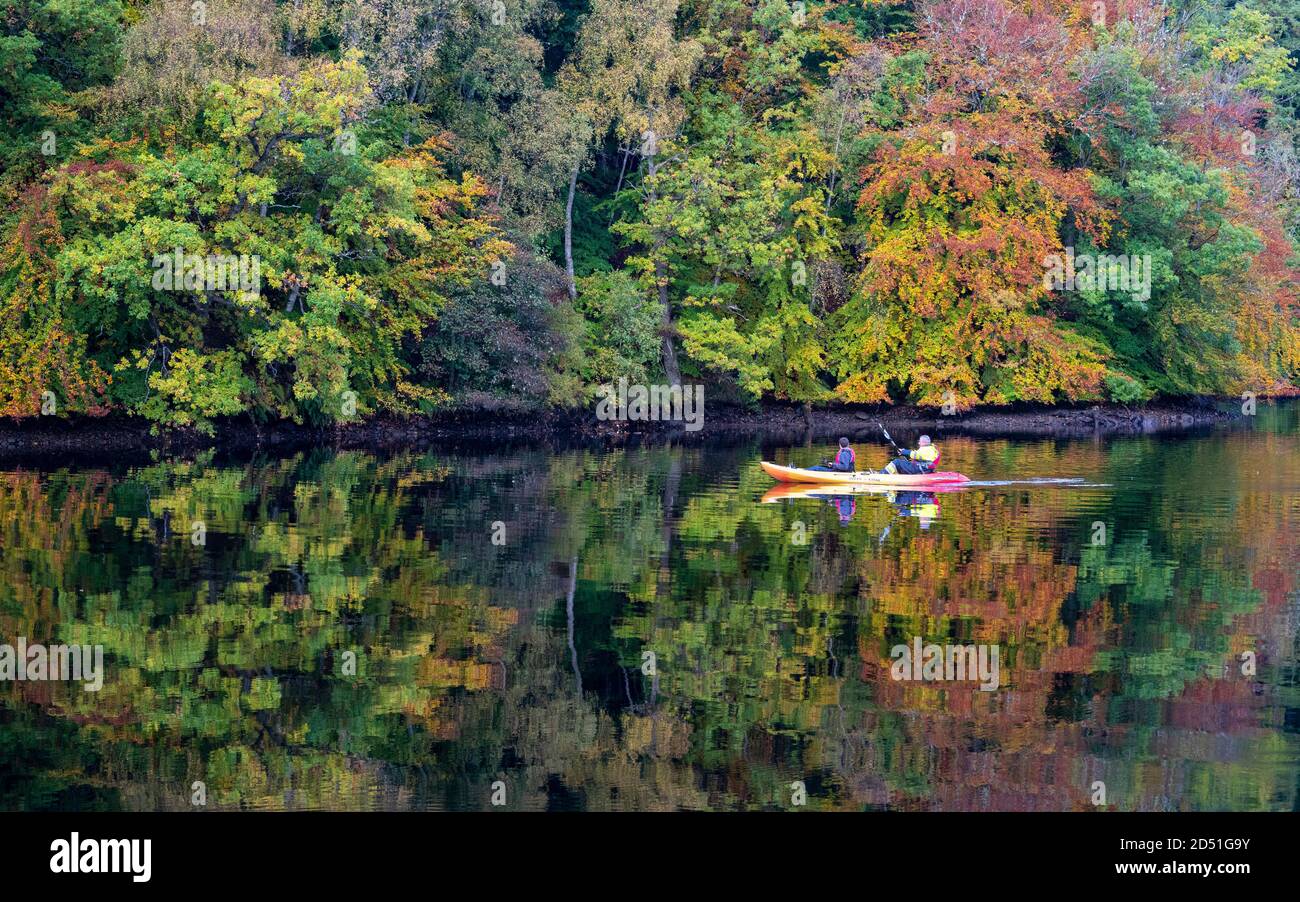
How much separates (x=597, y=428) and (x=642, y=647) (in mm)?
28875

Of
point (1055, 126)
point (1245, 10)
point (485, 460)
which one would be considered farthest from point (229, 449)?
point (1245, 10)

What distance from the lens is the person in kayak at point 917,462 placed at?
29956 mm

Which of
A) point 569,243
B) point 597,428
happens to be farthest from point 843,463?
point 569,243

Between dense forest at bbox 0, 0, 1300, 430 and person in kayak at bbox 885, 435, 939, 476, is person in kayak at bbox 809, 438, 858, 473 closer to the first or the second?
person in kayak at bbox 885, 435, 939, 476

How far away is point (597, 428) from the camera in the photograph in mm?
45188

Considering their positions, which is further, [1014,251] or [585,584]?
[1014,251]

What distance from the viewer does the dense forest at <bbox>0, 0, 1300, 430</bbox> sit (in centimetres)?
3684

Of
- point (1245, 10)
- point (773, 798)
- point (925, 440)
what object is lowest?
point (773, 798)

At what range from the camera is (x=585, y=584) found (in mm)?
19875

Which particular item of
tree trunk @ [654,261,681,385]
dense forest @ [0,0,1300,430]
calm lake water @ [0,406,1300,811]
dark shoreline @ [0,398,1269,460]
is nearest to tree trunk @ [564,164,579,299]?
dense forest @ [0,0,1300,430]

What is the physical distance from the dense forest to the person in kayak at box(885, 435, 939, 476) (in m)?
14.0

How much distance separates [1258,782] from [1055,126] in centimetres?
4004

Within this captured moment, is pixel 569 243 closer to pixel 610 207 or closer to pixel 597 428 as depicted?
pixel 610 207

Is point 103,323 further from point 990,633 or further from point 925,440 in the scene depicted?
point 990,633
